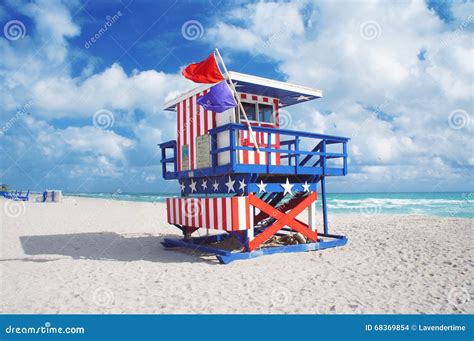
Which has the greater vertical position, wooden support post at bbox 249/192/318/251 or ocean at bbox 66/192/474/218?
wooden support post at bbox 249/192/318/251

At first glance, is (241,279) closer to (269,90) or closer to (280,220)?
(280,220)

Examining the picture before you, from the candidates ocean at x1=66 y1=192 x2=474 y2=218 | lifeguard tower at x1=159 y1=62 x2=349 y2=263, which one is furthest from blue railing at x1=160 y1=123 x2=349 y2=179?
ocean at x1=66 y1=192 x2=474 y2=218

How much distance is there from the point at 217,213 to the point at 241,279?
2.11 meters

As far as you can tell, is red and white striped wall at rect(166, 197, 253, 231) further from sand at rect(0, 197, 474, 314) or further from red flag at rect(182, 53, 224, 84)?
red flag at rect(182, 53, 224, 84)

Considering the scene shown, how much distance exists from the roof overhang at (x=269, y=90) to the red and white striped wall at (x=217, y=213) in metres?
2.88

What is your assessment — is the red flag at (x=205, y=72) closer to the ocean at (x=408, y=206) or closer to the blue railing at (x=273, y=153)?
the blue railing at (x=273, y=153)

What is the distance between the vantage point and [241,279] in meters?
6.82

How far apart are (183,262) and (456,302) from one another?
5.55 m

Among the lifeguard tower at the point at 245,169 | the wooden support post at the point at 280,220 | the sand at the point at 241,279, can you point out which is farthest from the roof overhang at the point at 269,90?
the sand at the point at 241,279

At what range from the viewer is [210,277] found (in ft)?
23.1

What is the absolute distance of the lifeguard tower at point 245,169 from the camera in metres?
8.39

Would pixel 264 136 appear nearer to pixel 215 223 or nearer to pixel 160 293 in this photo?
pixel 215 223

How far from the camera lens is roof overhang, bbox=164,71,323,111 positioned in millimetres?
8797

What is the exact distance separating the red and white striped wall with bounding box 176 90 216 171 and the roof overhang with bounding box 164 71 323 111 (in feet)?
0.70
